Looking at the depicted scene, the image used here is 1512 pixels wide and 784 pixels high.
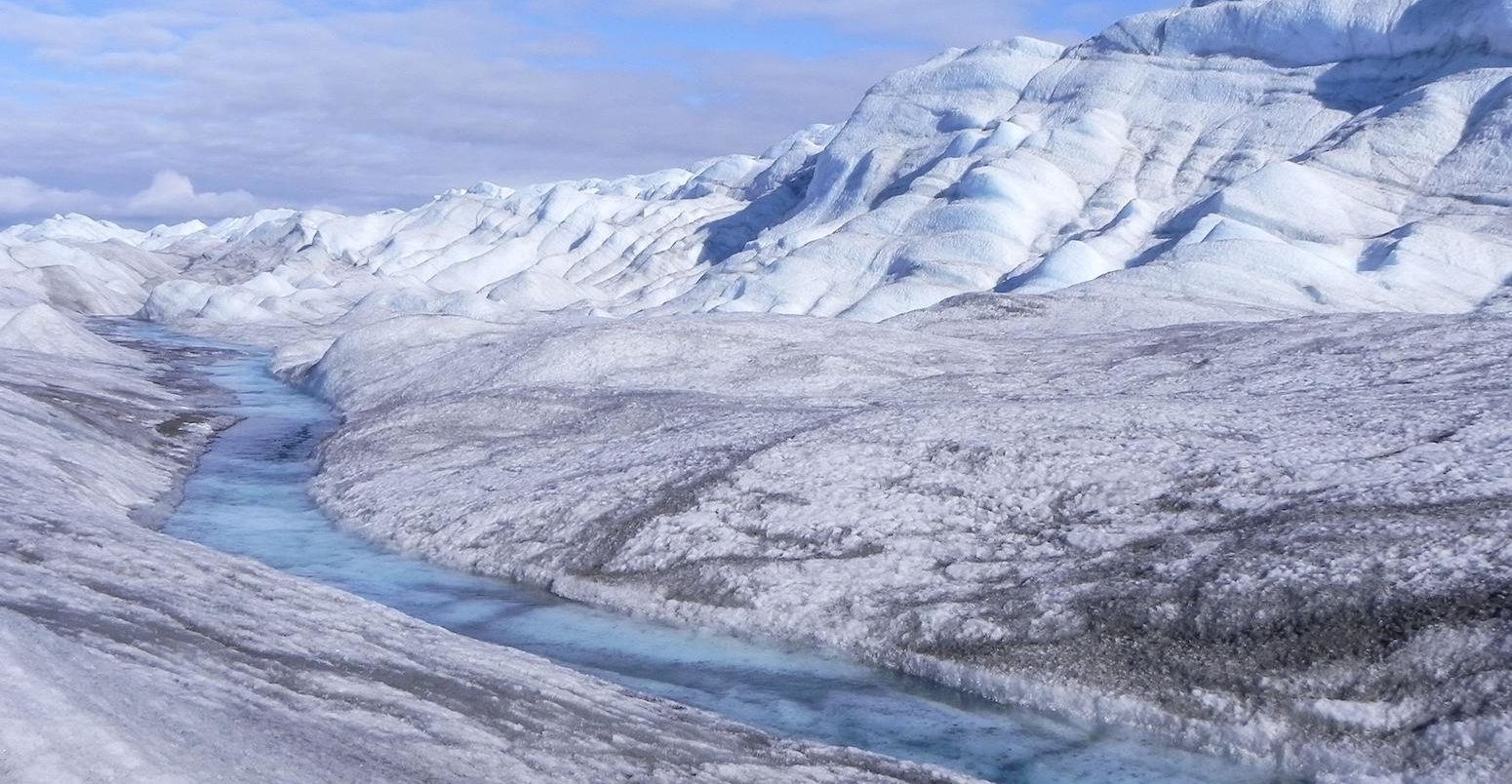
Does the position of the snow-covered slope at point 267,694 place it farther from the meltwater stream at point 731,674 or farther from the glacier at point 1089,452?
the glacier at point 1089,452

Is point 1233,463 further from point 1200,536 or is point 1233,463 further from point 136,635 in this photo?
point 136,635

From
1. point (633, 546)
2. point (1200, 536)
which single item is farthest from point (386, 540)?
point (1200, 536)

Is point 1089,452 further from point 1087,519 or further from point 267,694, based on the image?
point 267,694

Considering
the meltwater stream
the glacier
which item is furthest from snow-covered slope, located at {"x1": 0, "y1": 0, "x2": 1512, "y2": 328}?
the meltwater stream

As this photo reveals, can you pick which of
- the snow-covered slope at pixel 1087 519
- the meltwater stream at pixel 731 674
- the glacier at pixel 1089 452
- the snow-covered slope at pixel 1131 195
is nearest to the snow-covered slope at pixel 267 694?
the meltwater stream at pixel 731 674

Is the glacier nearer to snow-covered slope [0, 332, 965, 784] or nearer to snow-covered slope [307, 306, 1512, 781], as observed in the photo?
snow-covered slope [307, 306, 1512, 781]

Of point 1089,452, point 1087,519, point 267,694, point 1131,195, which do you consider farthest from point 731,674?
point 1131,195
